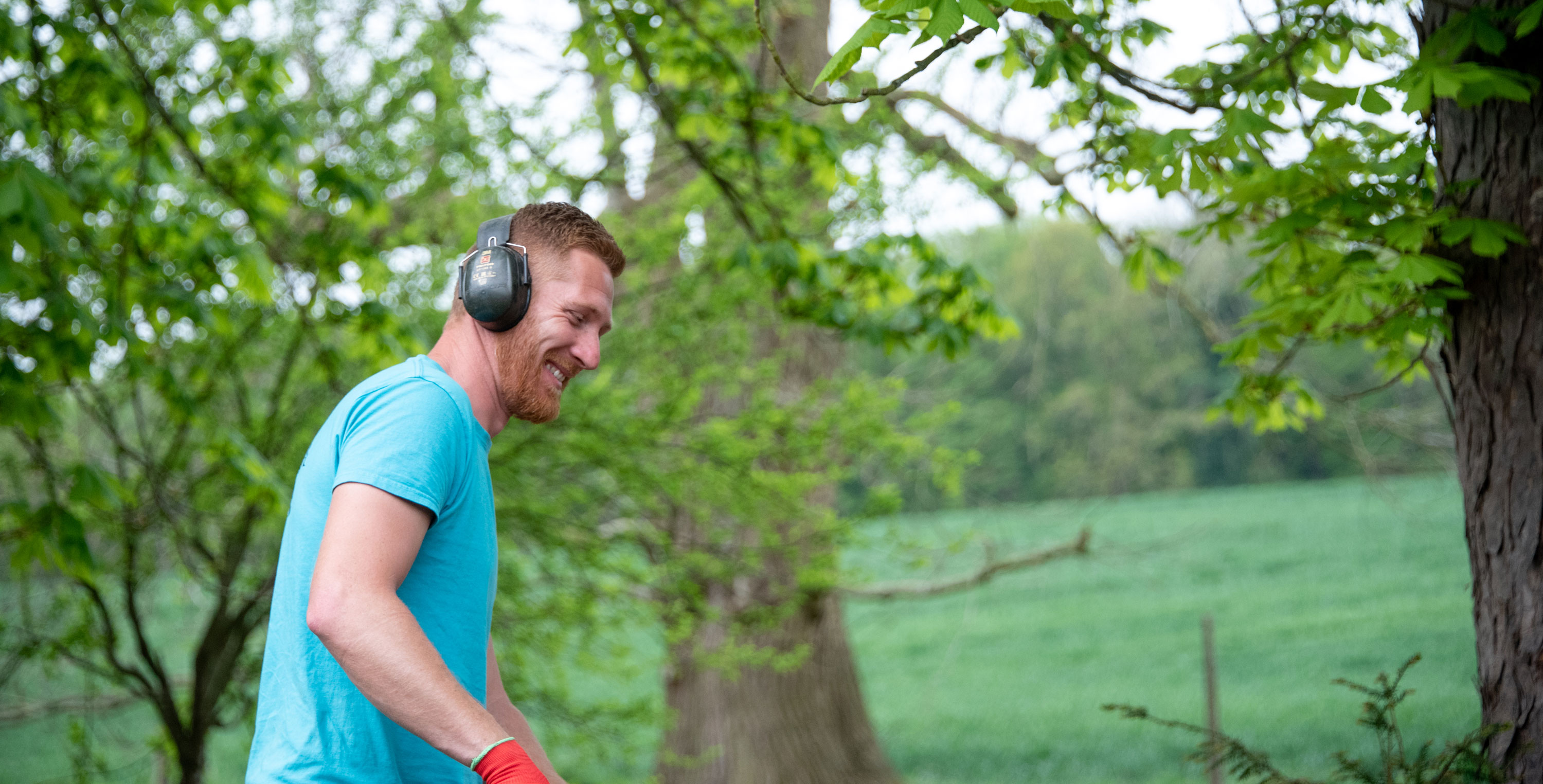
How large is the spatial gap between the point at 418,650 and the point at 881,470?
5.37m

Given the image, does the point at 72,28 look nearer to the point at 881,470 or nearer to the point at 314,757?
the point at 314,757

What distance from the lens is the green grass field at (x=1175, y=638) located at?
31.7 ft

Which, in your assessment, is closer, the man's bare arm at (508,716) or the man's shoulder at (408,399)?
the man's shoulder at (408,399)

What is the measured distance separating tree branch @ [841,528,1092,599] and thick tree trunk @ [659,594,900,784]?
1.33 ft

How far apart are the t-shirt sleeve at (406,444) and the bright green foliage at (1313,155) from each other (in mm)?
806

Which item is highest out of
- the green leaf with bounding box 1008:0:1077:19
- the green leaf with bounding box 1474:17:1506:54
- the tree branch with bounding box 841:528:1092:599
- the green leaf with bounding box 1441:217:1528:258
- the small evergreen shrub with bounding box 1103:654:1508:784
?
the green leaf with bounding box 1474:17:1506:54

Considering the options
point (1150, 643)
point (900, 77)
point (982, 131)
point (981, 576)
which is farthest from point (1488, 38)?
point (1150, 643)

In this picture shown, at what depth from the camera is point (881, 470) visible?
6.68 metres

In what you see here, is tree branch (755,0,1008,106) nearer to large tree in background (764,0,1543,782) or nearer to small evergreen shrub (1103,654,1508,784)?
large tree in background (764,0,1543,782)

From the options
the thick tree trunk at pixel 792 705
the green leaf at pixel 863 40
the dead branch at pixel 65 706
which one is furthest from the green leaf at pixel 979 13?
the thick tree trunk at pixel 792 705

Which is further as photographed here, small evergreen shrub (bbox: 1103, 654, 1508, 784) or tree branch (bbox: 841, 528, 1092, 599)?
tree branch (bbox: 841, 528, 1092, 599)

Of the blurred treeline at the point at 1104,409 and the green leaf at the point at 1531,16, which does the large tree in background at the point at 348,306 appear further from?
the blurred treeline at the point at 1104,409

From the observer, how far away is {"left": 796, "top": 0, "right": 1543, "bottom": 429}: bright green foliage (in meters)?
2.38

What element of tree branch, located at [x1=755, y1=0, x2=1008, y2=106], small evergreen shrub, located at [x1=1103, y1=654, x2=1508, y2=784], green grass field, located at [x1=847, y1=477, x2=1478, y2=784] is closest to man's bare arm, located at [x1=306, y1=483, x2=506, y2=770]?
tree branch, located at [x1=755, y1=0, x2=1008, y2=106]
